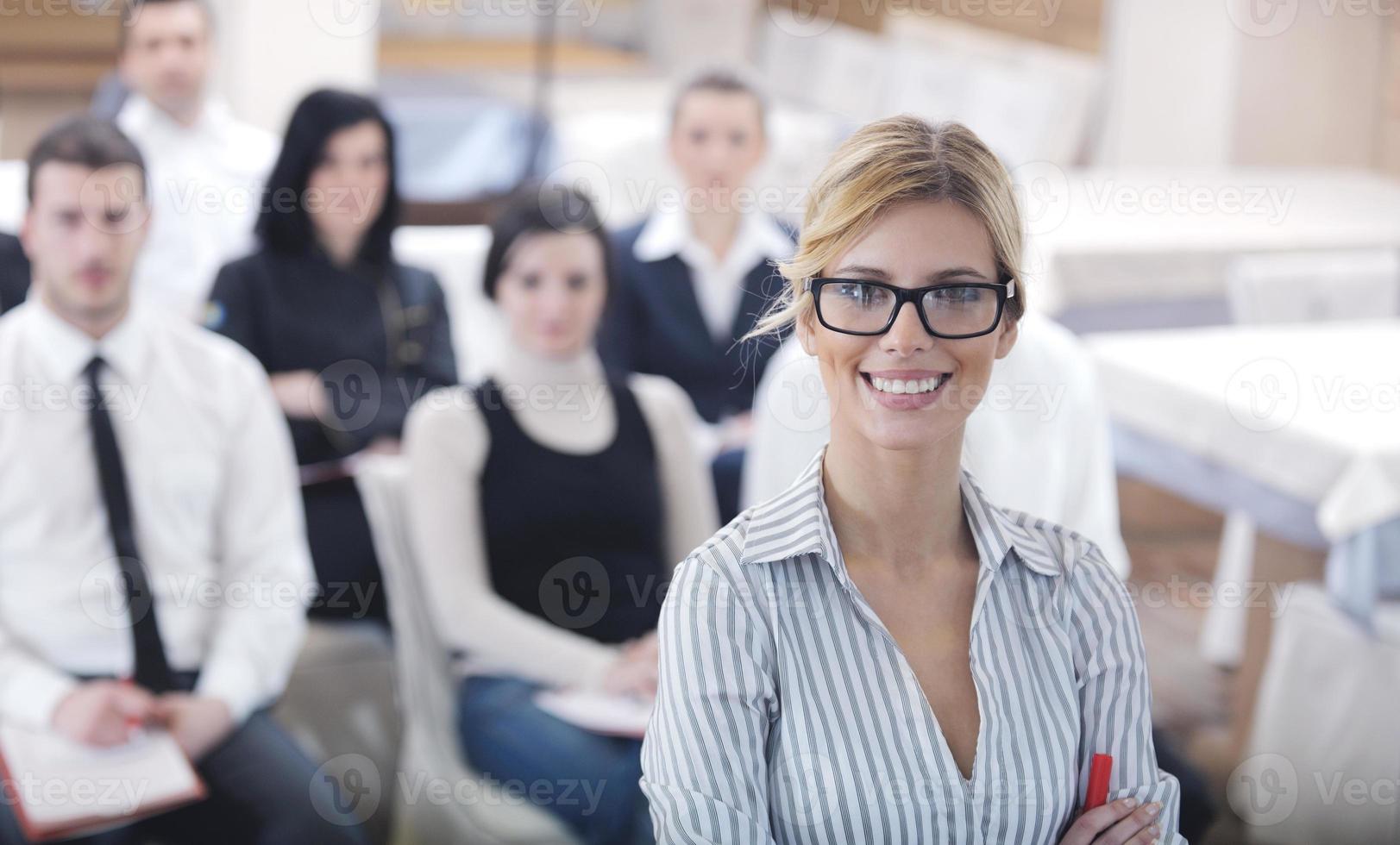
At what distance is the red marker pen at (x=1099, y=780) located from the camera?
3.23ft

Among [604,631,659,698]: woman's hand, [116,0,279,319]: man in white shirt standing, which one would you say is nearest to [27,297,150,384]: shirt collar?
[604,631,659,698]: woman's hand

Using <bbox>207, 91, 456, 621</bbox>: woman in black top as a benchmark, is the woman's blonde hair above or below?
above

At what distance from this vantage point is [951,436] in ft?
3.24

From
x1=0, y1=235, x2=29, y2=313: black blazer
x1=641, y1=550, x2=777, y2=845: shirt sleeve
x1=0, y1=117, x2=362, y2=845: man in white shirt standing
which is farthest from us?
x1=0, y1=235, x2=29, y2=313: black blazer

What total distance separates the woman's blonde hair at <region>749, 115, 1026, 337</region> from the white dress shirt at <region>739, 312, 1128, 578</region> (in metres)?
0.51

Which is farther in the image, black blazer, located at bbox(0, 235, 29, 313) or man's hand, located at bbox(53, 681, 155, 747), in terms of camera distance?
black blazer, located at bbox(0, 235, 29, 313)

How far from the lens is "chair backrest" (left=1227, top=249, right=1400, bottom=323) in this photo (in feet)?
9.82

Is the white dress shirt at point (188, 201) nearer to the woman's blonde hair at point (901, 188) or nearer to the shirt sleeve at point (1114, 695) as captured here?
the woman's blonde hair at point (901, 188)

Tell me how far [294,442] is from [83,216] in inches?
25.4

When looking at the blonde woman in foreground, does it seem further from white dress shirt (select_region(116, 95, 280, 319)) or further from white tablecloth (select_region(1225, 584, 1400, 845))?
white dress shirt (select_region(116, 95, 280, 319))

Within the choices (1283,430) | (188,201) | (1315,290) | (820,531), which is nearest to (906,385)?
(820,531)

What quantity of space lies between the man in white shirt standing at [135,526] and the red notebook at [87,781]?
0.02 meters

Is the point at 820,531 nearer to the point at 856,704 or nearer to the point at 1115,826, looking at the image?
the point at 856,704

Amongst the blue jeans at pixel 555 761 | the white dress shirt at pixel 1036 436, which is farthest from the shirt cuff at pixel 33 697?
the white dress shirt at pixel 1036 436
